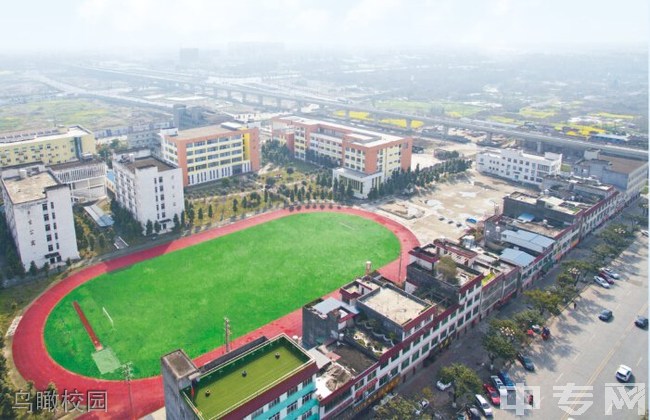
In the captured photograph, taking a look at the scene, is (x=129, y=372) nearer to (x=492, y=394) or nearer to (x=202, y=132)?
(x=492, y=394)

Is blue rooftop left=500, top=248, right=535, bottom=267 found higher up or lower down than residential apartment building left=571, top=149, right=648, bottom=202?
lower down

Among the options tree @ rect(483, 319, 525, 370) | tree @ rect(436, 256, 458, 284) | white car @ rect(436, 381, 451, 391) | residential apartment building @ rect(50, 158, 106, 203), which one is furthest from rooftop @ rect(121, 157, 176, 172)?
tree @ rect(483, 319, 525, 370)

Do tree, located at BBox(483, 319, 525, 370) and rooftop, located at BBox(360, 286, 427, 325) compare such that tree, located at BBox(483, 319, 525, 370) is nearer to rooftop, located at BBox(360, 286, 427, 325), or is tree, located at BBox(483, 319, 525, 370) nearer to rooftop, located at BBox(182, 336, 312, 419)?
rooftop, located at BBox(360, 286, 427, 325)

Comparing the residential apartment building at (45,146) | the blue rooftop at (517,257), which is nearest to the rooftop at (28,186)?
the residential apartment building at (45,146)

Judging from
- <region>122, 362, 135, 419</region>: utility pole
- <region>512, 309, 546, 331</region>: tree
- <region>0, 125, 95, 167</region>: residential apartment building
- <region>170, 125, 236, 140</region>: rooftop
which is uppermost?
<region>170, 125, 236, 140</region>: rooftop

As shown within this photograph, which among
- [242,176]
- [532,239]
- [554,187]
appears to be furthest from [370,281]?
[242,176]

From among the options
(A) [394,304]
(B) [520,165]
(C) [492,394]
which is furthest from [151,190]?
(B) [520,165]

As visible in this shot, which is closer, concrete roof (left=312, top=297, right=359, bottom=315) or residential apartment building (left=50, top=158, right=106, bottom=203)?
concrete roof (left=312, top=297, right=359, bottom=315)
